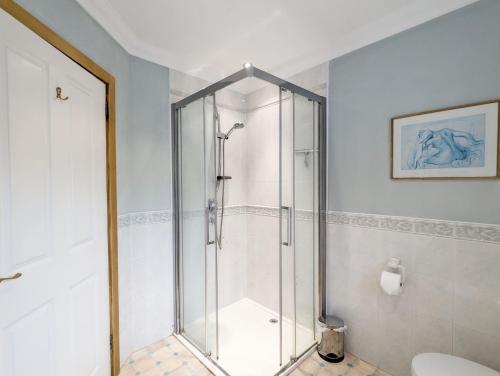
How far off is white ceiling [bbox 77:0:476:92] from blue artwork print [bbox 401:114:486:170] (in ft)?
2.23

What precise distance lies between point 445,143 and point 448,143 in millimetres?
15

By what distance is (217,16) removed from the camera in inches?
65.2

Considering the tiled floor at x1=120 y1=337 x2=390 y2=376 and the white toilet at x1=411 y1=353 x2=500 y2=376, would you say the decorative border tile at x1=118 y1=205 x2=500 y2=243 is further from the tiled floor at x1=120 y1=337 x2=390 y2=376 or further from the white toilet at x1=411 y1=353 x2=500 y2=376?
the tiled floor at x1=120 y1=337 x2=390 y2=376

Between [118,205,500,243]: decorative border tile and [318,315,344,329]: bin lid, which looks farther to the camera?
[318,315,344,329]: bin lid

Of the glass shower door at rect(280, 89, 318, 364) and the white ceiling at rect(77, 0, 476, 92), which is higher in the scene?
the white ceiling at rect(77, 0, 476, 92)

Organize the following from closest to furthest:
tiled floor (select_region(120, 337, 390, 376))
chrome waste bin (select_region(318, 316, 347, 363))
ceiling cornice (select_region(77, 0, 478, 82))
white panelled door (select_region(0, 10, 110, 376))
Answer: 1. white panelled door (select_region(0, 10, 110, 376))
2. ceiling cornice (select_region(77, 0, 478, 82))
3. tiled floor (select_region(120, 337, 390, 376))
4. chrome waste bin (select_region(318, 316, 347, 363))

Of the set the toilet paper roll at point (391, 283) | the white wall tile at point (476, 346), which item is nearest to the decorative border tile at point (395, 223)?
the toilet paper roll at point (391, 283)

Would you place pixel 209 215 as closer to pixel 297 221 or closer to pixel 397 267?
pixel 297 221

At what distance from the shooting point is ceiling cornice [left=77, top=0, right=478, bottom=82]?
1.48 m

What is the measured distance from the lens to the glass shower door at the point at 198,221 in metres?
1.96

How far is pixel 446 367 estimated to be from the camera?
50.2 inches

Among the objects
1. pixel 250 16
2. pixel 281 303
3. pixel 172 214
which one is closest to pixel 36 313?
pixel 172 214

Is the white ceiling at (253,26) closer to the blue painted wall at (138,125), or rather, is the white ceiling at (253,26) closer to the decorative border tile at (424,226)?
the blue painted wall at (138,125)

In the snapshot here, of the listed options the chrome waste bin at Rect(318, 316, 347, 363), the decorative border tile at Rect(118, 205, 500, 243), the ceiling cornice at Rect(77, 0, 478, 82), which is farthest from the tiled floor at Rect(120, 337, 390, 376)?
the ceiling cornice at Rect(77, 0, 478, 82)
